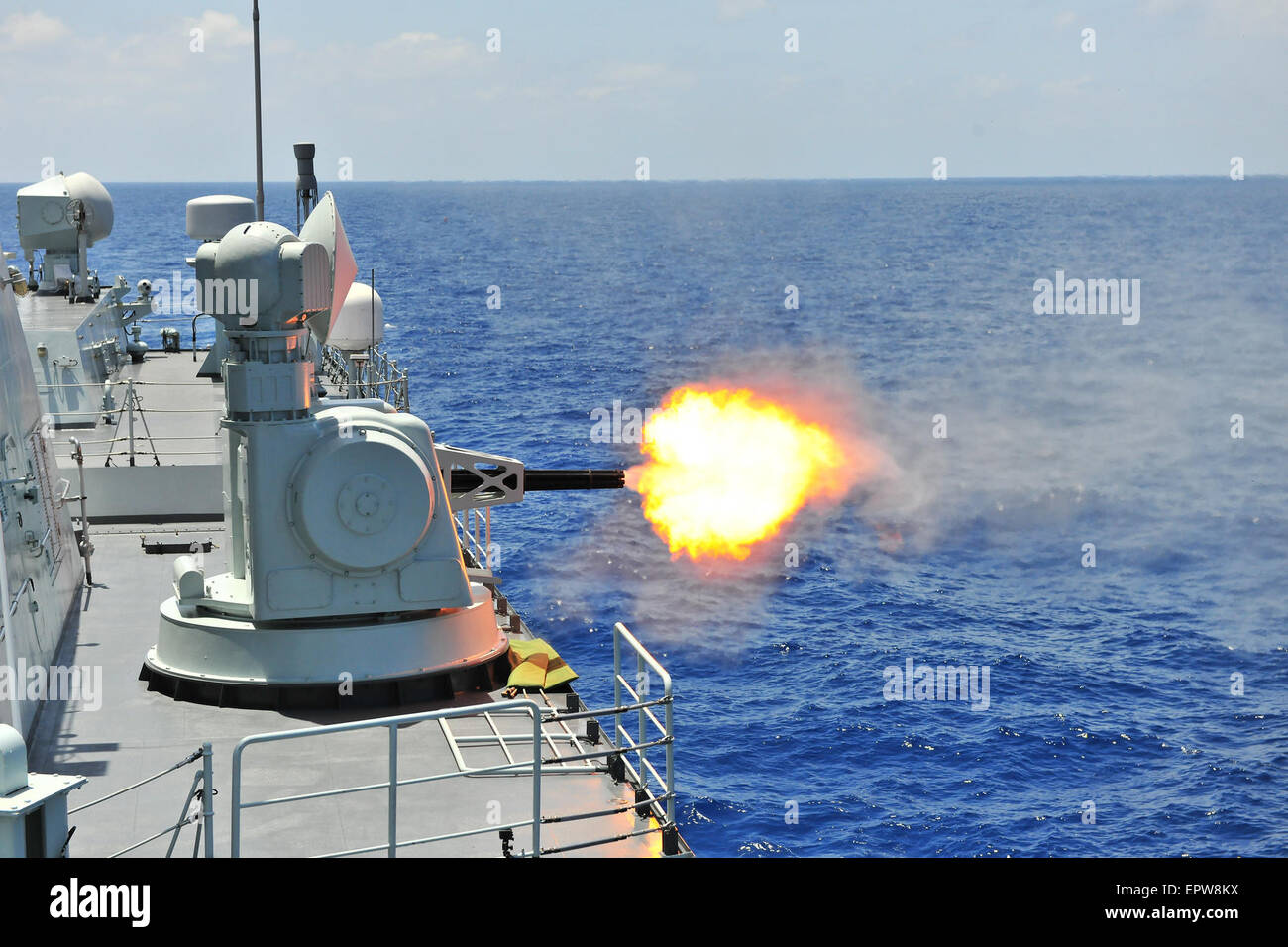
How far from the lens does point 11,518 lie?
1394 cm

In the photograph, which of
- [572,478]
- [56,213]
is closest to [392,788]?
[572,478]

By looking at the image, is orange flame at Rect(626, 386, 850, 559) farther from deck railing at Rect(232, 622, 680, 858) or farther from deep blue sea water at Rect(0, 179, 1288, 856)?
deck railing at Rect(232, 622, 680, 858)

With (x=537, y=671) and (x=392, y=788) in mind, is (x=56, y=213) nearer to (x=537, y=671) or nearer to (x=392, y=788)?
(x=537, y=671)

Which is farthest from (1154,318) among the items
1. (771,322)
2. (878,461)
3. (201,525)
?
(201,525)

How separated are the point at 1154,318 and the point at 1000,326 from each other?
11.9 meters

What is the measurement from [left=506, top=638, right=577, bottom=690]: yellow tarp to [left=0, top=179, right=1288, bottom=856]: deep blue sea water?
7.38 meters

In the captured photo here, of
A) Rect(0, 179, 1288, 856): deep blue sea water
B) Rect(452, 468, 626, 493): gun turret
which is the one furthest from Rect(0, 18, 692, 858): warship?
Rect(0, 179, 1288, 856): deep blue sea water

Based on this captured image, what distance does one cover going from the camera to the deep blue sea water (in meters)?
24.6

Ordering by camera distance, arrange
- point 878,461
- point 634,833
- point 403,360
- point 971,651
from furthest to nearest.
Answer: point 403,360
point 878,461
point 971,651
point 634,833

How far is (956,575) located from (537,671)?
26862 mm

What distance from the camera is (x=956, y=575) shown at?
40.2 m
